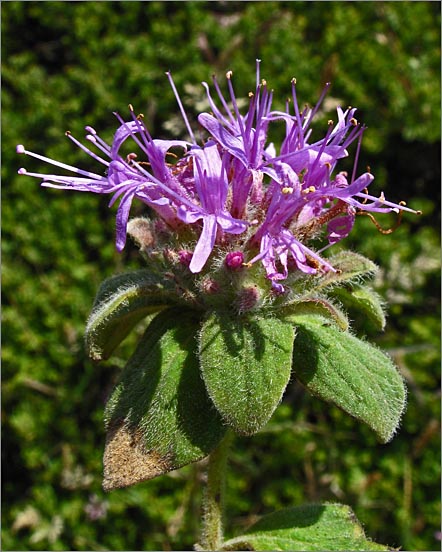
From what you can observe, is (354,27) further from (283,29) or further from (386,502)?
(386,502)

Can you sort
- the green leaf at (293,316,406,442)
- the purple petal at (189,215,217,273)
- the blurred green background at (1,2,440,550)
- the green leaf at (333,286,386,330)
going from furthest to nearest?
the blurred green background at (1,2,440,550)
the green leaf at (333,286,386,330)
the green leaf at (293,316,406,442)
the purple petal at (189,215,217,273)

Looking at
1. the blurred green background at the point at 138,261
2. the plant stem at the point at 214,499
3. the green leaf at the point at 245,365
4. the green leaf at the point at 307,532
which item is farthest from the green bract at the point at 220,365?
the blurred green background at the point at 138,261

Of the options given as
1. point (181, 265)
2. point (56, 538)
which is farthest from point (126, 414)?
point (56, 538)

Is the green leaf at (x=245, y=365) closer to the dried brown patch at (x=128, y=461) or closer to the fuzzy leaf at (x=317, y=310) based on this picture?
the fuzzy leaf at (x=317, y=310)

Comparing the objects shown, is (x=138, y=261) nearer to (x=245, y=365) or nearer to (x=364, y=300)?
(x=364, y=300)

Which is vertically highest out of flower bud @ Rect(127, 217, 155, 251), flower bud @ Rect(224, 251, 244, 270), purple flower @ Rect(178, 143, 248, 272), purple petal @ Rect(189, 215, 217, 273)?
purple flower @ Rect(178, 143, 248, 272)

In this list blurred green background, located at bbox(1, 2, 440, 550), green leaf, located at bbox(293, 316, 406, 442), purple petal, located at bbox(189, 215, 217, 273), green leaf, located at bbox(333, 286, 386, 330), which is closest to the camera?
purple petal, located at bbox(189, 215, 217, 273)

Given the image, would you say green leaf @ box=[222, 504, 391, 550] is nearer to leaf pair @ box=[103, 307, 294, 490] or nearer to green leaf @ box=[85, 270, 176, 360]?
leaf pair @ box=[103, 307, 294, 490]

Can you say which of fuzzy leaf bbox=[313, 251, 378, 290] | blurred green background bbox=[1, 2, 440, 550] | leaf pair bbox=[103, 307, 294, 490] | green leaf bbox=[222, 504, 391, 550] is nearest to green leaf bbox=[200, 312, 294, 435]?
leaf pair bbox=[103, 307, 294, 490]
